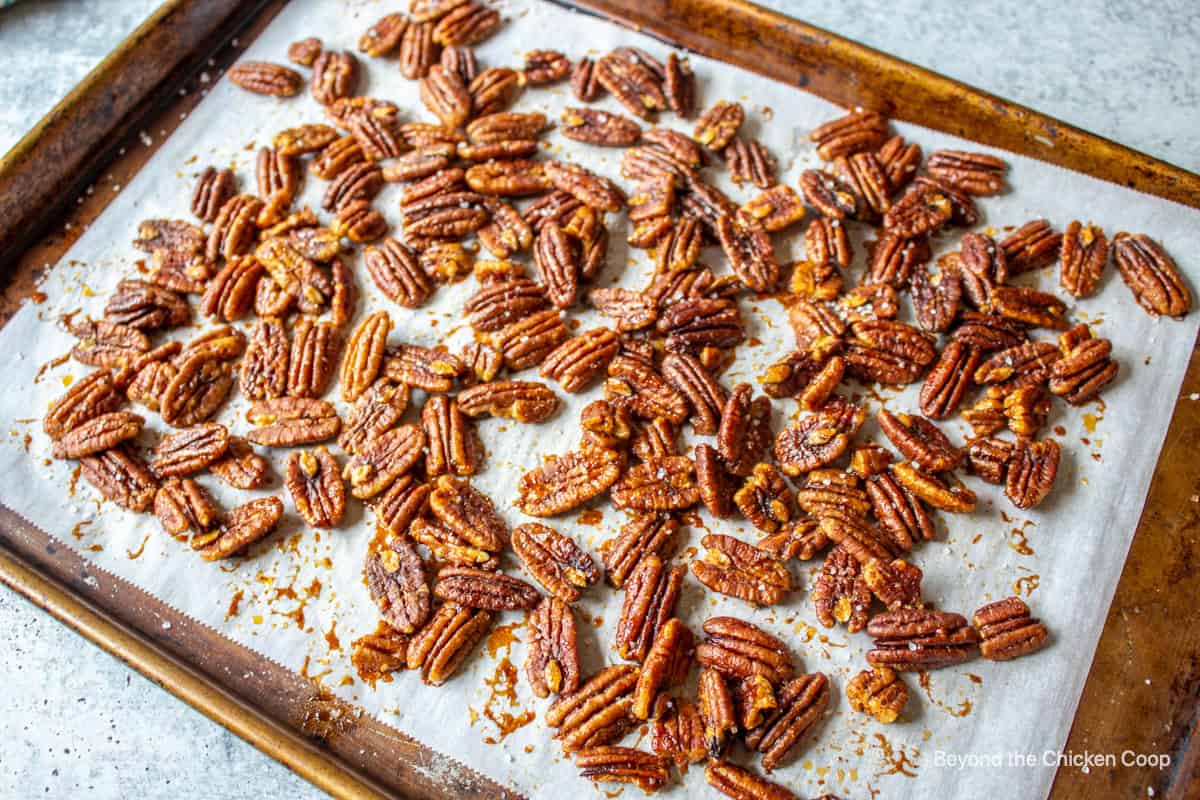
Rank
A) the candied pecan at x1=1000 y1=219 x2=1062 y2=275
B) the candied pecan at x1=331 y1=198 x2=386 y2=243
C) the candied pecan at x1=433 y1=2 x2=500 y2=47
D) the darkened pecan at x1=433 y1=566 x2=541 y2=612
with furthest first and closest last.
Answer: the candied pecan at x1=433 y1=2 x2=500 y2=47 < the candied pecan at x1=331 y1=198 x2=386 y2=243 < the candied pecan at x1=1000 y1=219 x2=1062 y2=275 < the darkened pecan at x1=433 y1=566 x2=541 y2=612

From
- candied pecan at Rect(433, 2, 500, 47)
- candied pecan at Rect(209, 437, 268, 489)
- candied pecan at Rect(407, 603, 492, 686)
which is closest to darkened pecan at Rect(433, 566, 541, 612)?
candied pecan at Rect(407, 603, 492, 686)

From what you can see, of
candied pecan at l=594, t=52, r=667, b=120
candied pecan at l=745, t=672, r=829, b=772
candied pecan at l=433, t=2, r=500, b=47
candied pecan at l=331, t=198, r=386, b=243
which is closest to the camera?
candied pecan at l=745, t=672, r=829, b=772

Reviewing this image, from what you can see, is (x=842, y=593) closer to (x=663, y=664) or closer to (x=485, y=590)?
(x=663, y=664)

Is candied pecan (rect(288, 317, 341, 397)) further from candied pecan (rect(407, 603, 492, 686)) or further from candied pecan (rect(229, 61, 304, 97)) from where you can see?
candied pecan (rect(229, 61, 304, 97))

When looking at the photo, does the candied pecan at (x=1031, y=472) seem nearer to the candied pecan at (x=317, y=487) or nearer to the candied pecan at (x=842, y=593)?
the candied pecan at (x=842, y=593)

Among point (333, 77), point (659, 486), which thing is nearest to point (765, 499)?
point (659, 486)

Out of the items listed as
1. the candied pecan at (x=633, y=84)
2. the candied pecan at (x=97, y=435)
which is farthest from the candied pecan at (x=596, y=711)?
the candied pecan at (x=633, y=84)
